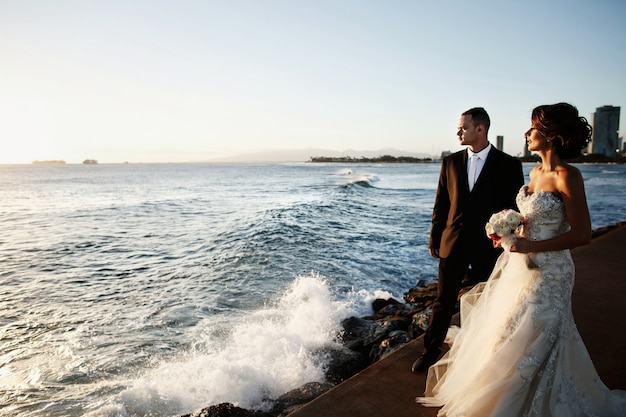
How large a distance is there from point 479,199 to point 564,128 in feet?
3.22

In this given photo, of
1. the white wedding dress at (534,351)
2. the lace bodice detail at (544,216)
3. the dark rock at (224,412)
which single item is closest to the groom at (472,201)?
the white wedding dress at (534,351)

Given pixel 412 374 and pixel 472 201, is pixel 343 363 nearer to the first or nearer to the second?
pixel 412 374

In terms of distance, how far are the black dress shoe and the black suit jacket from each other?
0.95m

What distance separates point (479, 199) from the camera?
10.6 feet

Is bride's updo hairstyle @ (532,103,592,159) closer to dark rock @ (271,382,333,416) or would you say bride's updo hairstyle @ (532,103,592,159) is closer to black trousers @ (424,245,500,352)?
black trousers @ (424,245,500,352)

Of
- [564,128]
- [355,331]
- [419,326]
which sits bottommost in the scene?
[355,331]

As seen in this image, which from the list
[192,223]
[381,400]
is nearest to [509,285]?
[381,400]

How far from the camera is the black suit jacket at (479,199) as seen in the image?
3.22 metres

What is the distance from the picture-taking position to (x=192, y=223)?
19422 millimetres

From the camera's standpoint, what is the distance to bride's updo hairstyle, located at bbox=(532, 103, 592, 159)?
2338mm

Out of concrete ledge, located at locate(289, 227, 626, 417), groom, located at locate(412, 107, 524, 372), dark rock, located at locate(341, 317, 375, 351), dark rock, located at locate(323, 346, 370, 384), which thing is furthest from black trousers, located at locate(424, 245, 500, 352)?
dark rock, located at locate(341, 317, 375, 351)

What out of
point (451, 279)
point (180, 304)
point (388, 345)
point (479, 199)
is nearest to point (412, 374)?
point (451, 279)

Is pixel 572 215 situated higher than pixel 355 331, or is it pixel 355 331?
pixel 572 215

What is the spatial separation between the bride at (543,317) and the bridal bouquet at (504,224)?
7cm
